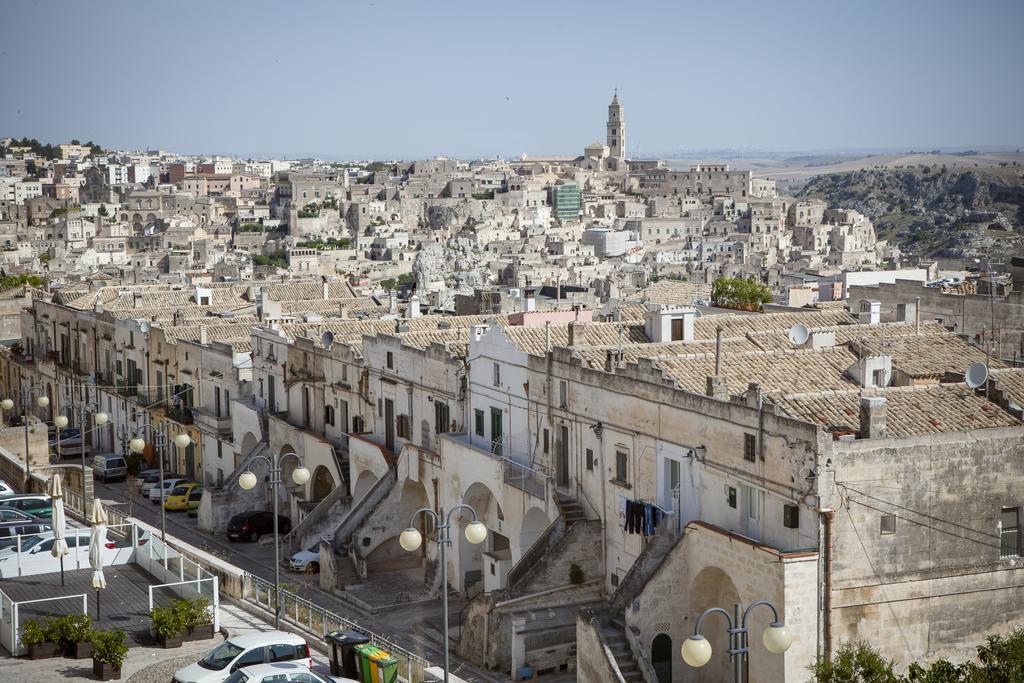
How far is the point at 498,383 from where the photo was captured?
94.9 ft

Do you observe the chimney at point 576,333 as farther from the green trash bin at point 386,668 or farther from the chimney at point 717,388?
the green trash bin at point 386,668

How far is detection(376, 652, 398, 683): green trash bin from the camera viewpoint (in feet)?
65.3

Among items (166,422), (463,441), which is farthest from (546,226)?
(463,441)

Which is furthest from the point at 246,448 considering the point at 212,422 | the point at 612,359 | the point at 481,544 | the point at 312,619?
the point at 312,619

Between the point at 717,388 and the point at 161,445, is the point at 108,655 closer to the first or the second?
the point at 161,445

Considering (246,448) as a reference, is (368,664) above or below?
above

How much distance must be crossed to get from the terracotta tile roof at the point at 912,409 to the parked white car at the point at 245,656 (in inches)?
348

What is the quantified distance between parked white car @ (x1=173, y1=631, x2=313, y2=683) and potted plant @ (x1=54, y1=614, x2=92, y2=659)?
1.77 m

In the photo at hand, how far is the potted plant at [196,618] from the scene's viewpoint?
844 inches

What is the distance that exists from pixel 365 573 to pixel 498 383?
19.1 feet

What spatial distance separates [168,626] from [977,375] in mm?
14003

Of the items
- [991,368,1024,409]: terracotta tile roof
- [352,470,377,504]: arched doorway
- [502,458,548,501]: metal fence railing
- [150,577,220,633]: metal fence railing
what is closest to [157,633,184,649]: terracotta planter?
[150,577,220,633]: metal fence railing

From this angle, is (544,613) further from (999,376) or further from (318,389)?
(318,389)

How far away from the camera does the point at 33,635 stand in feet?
66.8
